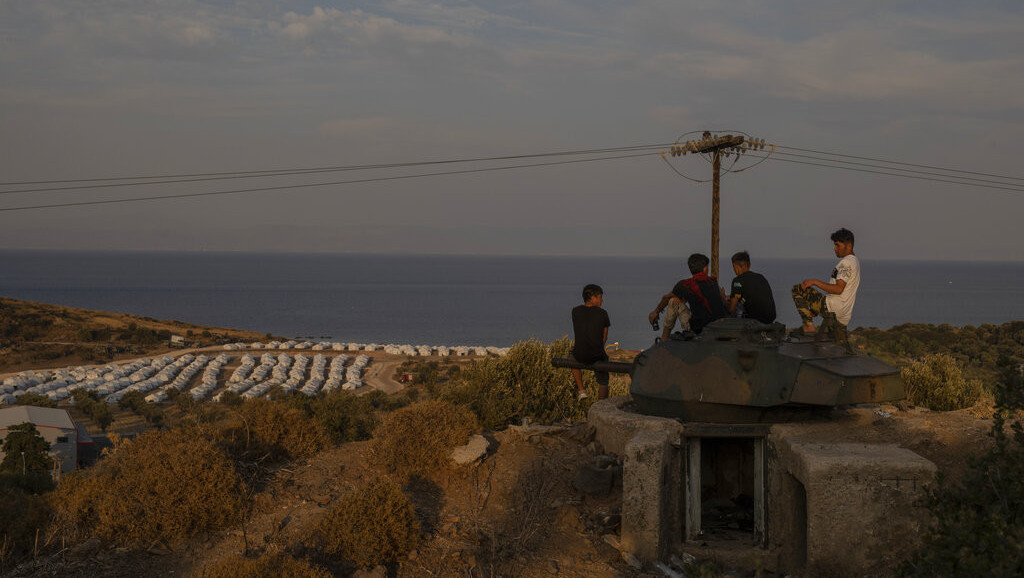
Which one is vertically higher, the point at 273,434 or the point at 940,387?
the point at 273,434

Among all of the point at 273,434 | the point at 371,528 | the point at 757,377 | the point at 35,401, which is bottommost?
the point at 35,401

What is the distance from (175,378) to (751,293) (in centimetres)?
4141

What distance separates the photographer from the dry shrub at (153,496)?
7.21m

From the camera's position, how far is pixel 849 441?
752cm

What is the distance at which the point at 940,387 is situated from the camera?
14391 mm

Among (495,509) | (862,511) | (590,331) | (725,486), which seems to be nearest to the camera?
(862,511)

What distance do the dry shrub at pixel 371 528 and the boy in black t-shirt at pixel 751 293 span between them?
13.9 feet

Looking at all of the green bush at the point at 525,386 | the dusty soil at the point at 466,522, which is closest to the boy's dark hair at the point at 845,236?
the dusty soil at the point at 466,522

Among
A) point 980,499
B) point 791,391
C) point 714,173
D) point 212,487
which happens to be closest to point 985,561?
point 980,499

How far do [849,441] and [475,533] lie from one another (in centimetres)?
358

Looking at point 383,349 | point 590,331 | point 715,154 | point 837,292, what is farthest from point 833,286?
point 383,349

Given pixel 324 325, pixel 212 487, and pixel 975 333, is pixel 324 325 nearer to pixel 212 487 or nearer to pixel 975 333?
pixel 975 333

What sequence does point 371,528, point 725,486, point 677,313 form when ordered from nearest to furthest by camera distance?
point 371,528
point 725,486
point 677,313

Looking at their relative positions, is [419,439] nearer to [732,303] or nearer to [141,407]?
[732,303]
